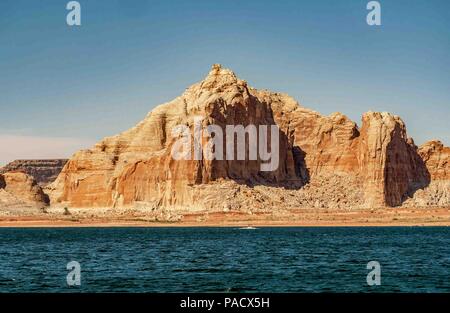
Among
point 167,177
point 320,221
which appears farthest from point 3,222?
point 320,221

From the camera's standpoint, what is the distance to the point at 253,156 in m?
198

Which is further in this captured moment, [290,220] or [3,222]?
[3,222]

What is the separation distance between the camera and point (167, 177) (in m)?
189

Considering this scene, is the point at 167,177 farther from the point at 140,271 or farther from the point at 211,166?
the point at 140,271

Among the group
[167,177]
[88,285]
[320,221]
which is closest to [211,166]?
[167,177]

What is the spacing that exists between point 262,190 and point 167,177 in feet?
87.8

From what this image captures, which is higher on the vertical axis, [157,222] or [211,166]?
[211,166]
